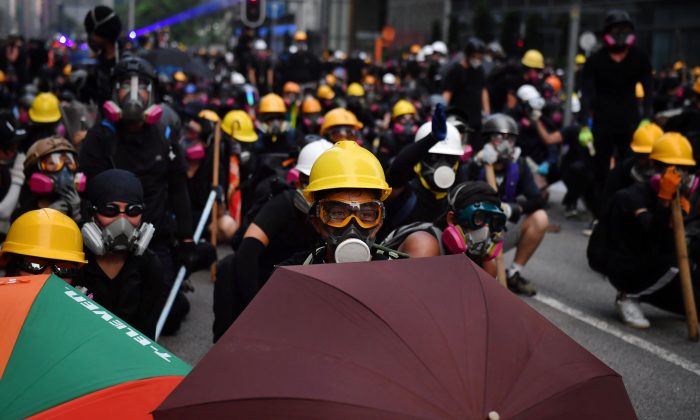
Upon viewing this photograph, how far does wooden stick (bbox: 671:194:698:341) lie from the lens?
727 centimetres

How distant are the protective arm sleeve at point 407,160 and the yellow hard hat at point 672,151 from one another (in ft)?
8.58

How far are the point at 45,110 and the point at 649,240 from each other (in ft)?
19.4

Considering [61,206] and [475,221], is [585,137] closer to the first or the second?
[61,206]

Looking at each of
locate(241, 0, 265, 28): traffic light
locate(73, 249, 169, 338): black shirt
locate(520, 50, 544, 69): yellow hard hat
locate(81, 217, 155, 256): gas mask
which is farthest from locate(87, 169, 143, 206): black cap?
locate(241, 0, 265, 28): traffic light

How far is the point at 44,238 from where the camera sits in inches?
184

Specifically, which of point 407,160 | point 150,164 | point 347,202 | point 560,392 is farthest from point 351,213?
point 150,164

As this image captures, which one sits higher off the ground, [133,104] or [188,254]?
[133,104]

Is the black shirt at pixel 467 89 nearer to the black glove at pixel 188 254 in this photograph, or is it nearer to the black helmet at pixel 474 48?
the black helmet at pixel 474 48

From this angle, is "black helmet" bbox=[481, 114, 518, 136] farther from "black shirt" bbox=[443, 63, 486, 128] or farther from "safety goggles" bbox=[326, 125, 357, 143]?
"black shirt" bbox=[443, 63, 486, 128]

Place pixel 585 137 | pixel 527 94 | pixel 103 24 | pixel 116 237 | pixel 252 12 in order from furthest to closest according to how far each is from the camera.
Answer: pixel 252 12 → pixel 585 137 → pixel 527 94 → pixel 103 24 → pixel 116 237

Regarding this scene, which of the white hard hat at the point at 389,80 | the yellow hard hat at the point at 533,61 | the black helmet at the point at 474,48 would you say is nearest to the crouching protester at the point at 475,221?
the black helmet at the point at 474,48

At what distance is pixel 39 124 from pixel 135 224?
5370 millimetres

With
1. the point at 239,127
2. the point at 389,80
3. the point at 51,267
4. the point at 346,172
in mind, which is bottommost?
the point at 389,80

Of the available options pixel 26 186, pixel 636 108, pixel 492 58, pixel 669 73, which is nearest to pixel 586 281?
pixel 636 108
